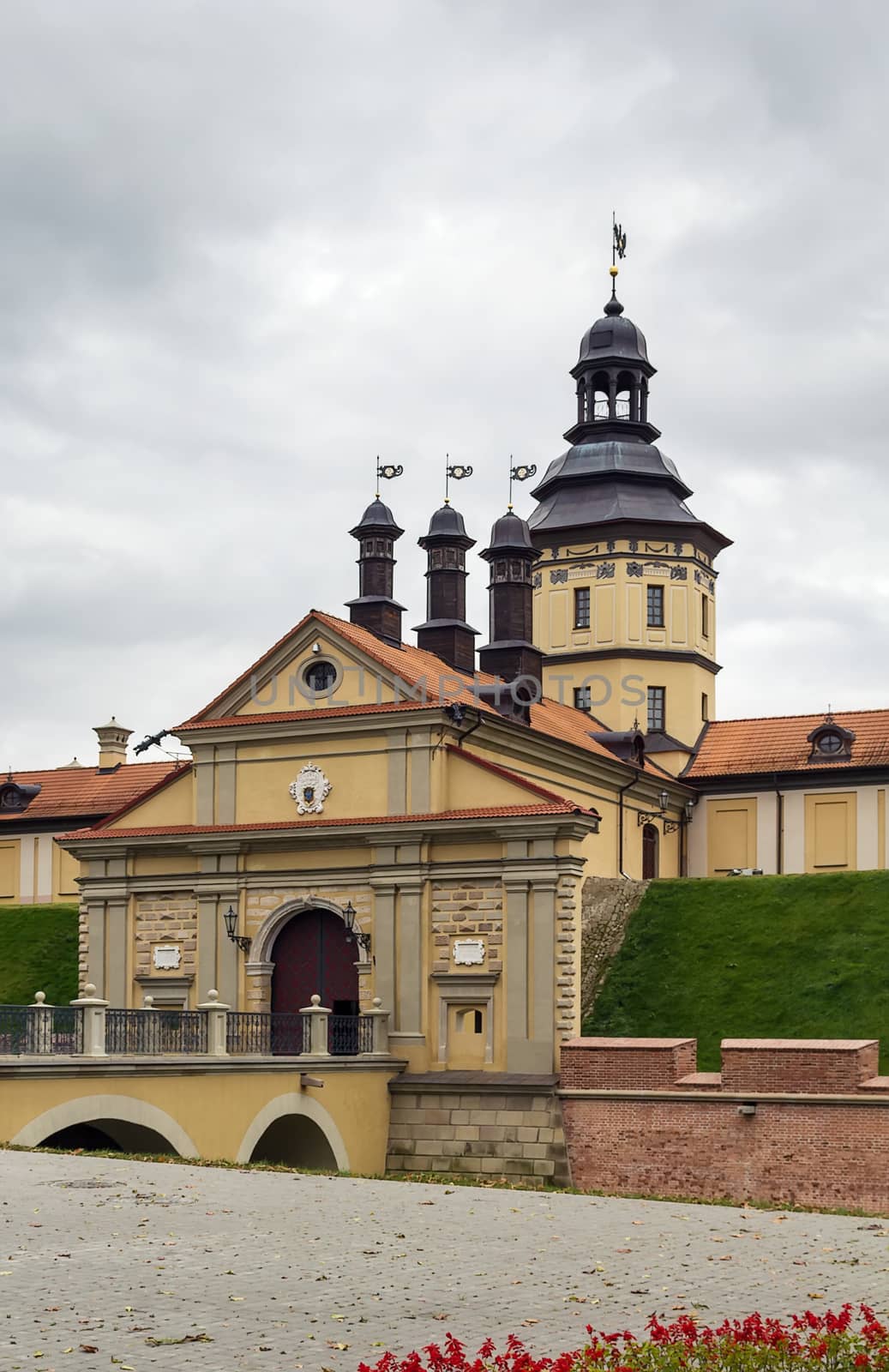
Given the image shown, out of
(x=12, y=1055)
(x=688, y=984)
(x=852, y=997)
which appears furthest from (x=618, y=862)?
(x=12, y=1055)

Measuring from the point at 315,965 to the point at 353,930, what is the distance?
1427mm

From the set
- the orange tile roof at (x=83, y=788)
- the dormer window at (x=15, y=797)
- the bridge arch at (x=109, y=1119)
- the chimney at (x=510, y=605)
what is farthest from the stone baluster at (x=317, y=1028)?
the dormer window at (x=15, y=797)

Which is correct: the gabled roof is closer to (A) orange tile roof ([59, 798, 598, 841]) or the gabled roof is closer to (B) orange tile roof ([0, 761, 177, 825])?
(A) orange tile roof ([59, 798, 598, 841])

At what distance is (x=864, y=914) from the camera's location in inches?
1344

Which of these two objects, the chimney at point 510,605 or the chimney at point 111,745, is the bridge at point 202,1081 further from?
the chimney at point 111,745

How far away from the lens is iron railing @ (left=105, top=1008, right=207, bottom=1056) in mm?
26594

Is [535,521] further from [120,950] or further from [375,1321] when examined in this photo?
[375,1321]

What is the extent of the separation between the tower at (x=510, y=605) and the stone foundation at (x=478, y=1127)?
12214mm

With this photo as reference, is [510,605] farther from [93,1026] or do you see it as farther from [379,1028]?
[93,1026]

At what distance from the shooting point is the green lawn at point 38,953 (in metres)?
40.2

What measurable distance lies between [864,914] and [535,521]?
20.4 metres

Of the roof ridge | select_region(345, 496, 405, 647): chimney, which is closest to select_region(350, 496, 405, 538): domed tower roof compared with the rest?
select_region(345, 496, 405, 647): chimney

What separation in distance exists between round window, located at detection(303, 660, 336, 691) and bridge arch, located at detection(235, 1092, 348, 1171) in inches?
355

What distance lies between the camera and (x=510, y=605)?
41781 mm
